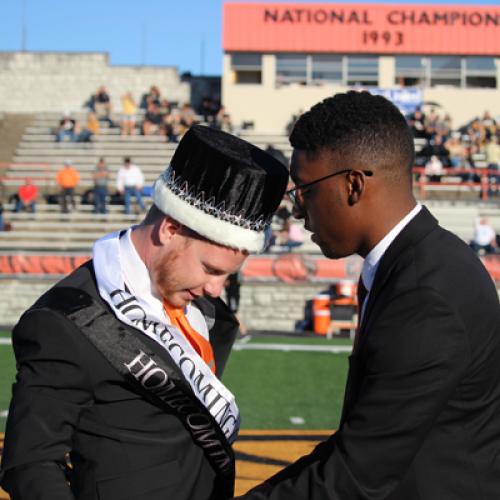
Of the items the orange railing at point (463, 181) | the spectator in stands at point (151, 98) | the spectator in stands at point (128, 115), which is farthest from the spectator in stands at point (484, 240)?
the spectator in stands at point (151, 98)

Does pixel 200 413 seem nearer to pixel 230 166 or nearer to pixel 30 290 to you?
pixel 230 166

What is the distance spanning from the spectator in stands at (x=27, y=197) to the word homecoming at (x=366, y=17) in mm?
10904

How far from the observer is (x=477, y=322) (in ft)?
7.18

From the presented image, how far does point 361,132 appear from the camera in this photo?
2.33m

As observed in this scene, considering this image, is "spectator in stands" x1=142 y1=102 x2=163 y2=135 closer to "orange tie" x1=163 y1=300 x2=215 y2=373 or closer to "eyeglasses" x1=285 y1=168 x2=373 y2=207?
"orange tie" x1=163 y1=300 x2=215 y2=373

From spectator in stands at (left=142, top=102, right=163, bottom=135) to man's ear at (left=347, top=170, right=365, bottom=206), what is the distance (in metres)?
23.1

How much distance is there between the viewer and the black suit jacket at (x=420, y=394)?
6.97ft

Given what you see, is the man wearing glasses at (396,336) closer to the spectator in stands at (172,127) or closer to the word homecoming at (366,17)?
the spectator in stands at (172,127)

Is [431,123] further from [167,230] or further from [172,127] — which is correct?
[167,230]

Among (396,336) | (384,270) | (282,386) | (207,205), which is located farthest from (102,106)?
(396,336)

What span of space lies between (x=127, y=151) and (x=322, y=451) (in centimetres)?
2250

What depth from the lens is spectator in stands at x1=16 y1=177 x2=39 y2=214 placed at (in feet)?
68.2

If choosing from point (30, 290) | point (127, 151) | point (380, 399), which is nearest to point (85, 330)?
point (380, 399)

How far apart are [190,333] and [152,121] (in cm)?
2328
